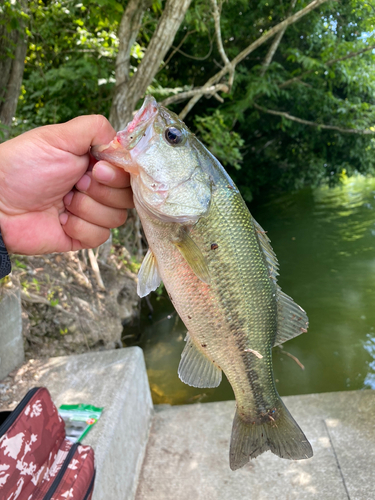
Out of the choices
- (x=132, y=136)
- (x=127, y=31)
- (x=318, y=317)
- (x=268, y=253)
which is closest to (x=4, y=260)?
(x=132, y=136)

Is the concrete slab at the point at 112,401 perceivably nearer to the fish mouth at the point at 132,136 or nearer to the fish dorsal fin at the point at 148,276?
the fish dorsal fin at the point at 148,276

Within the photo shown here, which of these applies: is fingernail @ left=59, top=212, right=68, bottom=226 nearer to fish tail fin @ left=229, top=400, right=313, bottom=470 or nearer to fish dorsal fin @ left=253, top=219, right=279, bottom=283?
fish dorsal fin @ left=253, top=219, right=279, bottom=283

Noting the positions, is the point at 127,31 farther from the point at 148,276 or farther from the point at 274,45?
the point at 148,276

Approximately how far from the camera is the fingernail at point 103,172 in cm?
149

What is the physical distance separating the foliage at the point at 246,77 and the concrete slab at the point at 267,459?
4.21m

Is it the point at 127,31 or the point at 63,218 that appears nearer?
the point at 63,218

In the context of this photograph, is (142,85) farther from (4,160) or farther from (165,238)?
(165,238)

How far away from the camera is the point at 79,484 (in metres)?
1.65

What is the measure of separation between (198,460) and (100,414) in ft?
3.10

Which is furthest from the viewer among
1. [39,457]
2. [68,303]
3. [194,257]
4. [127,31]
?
[127,31]

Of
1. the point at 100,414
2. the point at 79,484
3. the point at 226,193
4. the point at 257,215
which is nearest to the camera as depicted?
the point at 226,193

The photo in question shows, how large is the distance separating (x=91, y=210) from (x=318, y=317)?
524cm

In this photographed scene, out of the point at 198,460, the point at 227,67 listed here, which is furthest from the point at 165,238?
the point at 227,67

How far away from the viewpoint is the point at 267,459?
9.16 feet
